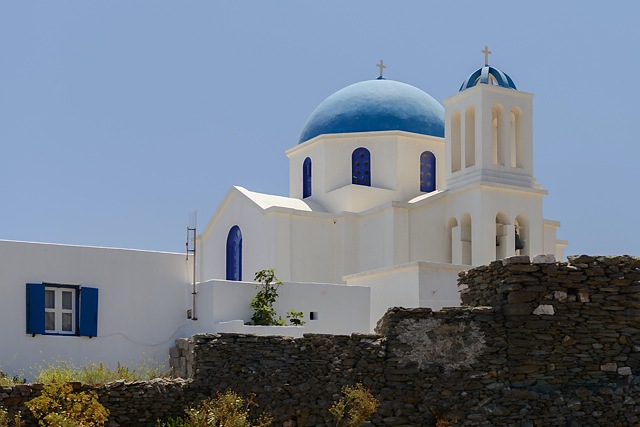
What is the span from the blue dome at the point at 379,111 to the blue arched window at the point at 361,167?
2.13ft

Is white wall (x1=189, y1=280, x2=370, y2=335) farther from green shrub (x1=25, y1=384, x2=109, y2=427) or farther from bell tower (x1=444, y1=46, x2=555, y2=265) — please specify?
bell tower (x1=444, y1=46, x2=555, y2=265)

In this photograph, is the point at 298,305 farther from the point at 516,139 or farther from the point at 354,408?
the point at 516,139

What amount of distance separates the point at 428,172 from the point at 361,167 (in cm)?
193

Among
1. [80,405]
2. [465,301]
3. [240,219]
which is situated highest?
[240,219]

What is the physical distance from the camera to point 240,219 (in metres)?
33.2

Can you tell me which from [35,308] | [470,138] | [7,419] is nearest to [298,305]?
[35,308]

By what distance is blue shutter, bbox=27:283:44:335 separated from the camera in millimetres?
21391

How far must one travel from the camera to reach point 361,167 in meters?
34.1

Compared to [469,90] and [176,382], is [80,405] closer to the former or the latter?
[176,382]

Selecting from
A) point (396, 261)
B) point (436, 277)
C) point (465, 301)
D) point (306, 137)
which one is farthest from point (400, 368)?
point (306, 137)

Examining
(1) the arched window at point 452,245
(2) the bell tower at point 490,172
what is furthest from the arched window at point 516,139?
(1) the arched window at point 452,245

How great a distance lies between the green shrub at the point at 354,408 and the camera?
60.8ft

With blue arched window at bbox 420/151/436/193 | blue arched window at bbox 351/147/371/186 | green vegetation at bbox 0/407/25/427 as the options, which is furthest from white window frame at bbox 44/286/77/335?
blue arched window at bbox 420/151/436/193

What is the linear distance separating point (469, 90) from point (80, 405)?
1679 cm
